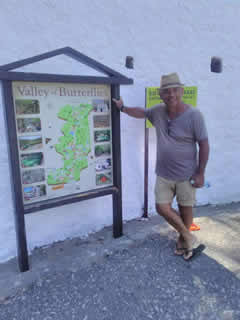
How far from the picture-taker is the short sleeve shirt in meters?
2.68

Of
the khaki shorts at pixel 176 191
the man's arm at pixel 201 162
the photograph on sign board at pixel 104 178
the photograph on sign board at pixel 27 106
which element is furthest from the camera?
the photograph on sign board at pixel 104 178

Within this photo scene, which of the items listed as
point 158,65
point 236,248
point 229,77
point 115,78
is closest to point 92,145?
point 115,78

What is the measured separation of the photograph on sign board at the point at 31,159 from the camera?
2.59m

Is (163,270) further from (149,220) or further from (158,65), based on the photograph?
(158,65)

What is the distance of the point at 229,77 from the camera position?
4.16 m

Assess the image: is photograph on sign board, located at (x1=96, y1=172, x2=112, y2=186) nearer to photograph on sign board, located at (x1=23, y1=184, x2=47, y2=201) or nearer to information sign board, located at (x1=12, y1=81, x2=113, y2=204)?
information sign board, located at (x1=12, y1=81, x2=113, y2=204)

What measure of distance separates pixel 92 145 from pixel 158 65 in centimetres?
144

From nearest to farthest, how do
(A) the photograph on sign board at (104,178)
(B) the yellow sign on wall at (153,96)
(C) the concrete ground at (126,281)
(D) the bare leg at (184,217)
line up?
(C) the concrete ground at (126,281) < (D) the bare leg at (184,217) < (A) the photograph on sign board at (104,178) < (B) the yellow sign on wall at (153,96)

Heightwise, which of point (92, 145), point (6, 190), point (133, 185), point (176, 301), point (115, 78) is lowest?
point (176, 301)

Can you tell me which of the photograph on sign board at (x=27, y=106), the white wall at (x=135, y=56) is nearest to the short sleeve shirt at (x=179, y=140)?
the white wall at (x=135, y=56)

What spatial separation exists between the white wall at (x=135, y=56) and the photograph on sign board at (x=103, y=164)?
0.48 m

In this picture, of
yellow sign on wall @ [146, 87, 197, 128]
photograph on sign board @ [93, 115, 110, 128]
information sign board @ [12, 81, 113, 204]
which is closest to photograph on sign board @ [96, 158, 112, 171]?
information sign board @ [12, 81, 113, 204]

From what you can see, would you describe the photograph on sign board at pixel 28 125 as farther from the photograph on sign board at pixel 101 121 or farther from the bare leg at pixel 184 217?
the bare leg at pixel 184 217

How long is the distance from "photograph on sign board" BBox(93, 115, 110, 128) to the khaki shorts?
0.82 metres
